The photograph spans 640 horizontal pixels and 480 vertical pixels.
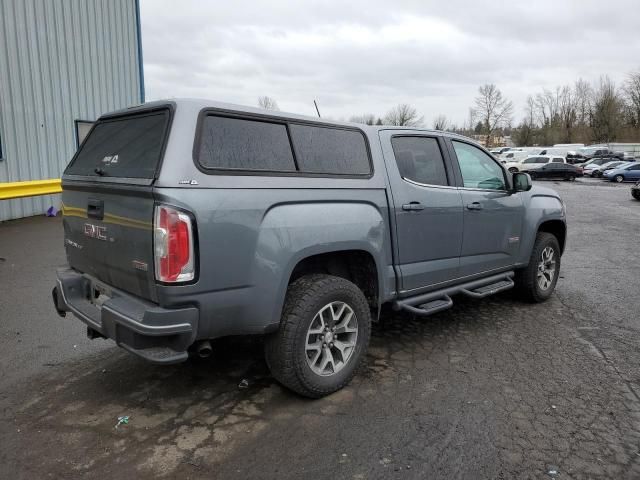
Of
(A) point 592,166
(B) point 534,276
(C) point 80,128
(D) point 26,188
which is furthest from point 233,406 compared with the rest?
(A) point 592,166

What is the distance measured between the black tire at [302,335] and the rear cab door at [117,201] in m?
0.86

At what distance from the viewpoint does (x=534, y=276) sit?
18.4ft

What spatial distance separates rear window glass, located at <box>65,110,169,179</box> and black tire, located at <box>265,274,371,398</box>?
3.93ft

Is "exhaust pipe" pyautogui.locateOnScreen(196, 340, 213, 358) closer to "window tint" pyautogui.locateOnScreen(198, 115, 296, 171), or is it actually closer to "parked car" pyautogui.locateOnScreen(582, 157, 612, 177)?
"window tint" pyautogui.locateOnScreen(198, 115, 296, 171)

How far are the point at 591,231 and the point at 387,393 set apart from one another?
10472 mm

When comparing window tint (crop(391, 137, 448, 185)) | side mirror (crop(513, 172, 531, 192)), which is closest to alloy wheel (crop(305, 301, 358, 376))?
window tint (crop(391, 137, 448, 185))

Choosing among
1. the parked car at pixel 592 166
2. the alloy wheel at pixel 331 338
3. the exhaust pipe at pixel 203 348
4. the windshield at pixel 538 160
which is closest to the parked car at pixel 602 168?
the parked car at pixel 592 166

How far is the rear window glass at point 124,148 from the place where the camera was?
2.99 m

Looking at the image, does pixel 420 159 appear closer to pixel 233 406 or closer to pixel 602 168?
pixel 233 406

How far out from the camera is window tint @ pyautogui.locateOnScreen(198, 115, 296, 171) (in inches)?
117

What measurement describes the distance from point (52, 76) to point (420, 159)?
11.1 meters

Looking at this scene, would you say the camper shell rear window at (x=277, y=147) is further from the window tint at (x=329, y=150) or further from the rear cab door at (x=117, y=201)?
the rear cab door at (x=117, y=201)

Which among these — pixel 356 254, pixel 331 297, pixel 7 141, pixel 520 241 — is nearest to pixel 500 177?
pixel 520 241

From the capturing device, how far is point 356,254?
3.75 meters
